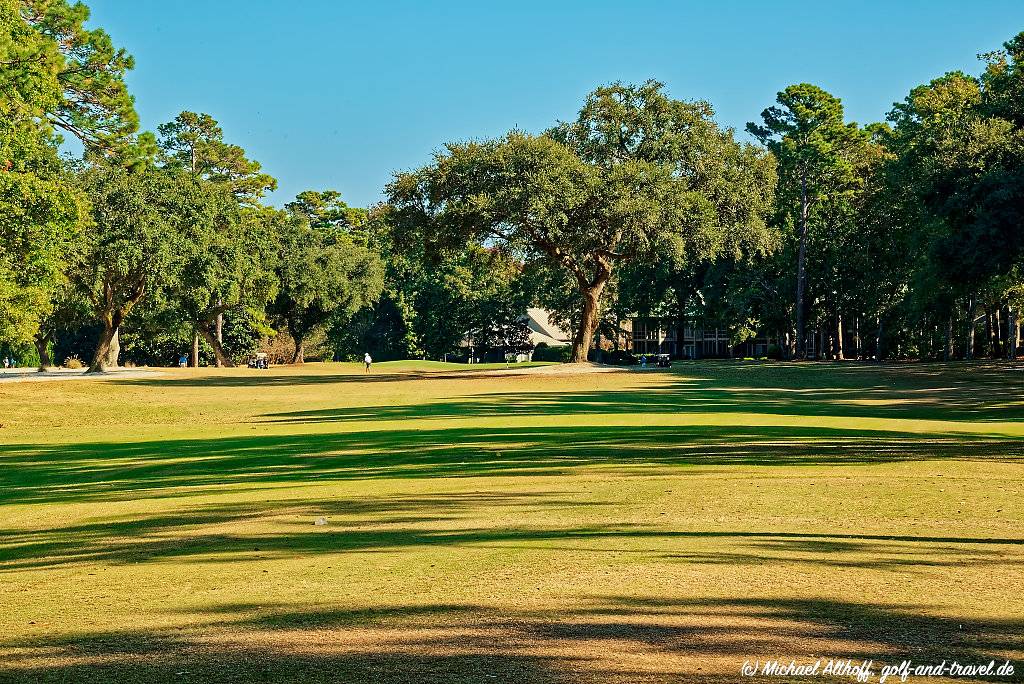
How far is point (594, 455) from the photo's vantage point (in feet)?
60.5

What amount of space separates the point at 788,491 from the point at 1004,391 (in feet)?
106

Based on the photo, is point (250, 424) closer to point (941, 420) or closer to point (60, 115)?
point (941, 420)

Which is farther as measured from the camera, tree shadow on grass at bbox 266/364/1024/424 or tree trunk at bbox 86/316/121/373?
tree trunk at bbox 86/316/121/373

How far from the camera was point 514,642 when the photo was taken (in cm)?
647

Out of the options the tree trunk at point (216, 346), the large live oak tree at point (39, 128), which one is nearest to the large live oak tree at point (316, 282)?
the tree trunk at point (216, 346)

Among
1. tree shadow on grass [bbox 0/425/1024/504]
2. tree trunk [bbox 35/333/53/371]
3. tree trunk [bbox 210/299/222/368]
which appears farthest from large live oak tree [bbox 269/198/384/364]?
tree shadow on grass [bbox 0/425/1024/504]

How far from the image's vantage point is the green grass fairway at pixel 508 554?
6293 millimetres

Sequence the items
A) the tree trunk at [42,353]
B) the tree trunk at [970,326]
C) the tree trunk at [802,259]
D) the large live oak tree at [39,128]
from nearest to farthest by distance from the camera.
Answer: the large live oak tree at [39,128], the tree trunk at [42,353], the tree trunk at [970,326], the tree trunk at [802,259]

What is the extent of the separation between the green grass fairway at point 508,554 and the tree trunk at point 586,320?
44.3m

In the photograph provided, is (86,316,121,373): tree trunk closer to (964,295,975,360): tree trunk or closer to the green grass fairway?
the green grass fairway

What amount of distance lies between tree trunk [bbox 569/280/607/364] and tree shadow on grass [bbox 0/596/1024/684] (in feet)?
200

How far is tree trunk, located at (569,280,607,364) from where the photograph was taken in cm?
6819

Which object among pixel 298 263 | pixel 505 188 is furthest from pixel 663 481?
pixel 298 263

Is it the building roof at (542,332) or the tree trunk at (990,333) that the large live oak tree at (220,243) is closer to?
the building roof at (542,332)
